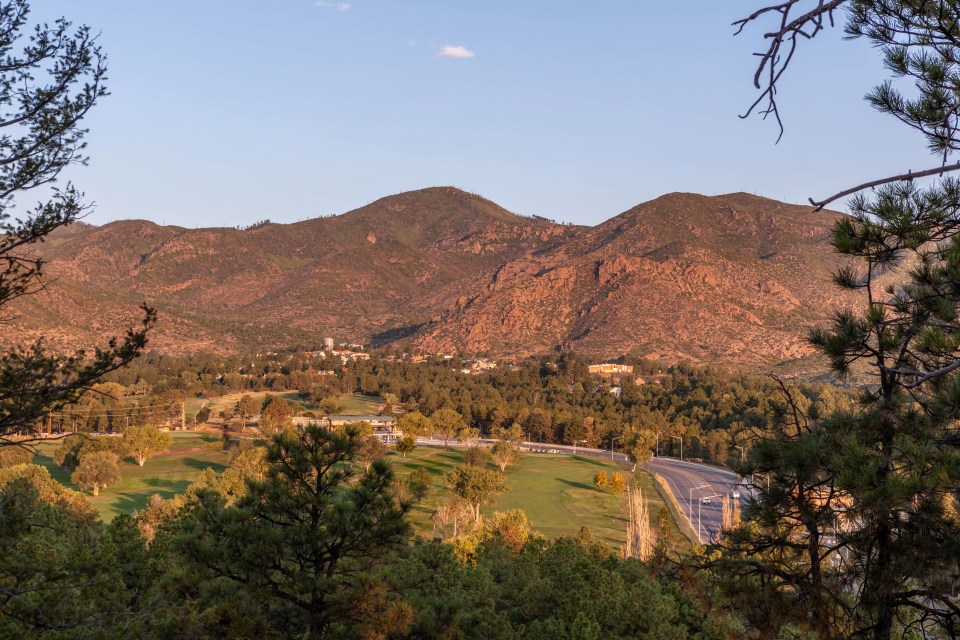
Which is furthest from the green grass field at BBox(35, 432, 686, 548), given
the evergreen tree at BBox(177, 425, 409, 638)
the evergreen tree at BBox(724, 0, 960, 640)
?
the evergreen tree at BBox(724, 0, 960, 640)

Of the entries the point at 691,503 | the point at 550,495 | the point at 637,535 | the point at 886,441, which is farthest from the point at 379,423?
the point at 886,441

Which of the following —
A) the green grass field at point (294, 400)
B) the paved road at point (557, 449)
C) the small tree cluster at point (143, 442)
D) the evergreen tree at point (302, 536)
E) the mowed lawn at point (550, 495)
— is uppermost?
the evergreen tree at point (302, 536)

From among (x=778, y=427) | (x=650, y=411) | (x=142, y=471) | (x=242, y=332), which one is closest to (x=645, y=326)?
(x=650, y=411)

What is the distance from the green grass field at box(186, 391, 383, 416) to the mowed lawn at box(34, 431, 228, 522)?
17.8m

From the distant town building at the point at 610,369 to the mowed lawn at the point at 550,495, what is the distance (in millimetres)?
41147

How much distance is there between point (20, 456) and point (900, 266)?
7312 cm

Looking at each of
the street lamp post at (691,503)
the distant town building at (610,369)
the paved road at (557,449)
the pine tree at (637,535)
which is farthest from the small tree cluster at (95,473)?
the distant town building at (610,369)

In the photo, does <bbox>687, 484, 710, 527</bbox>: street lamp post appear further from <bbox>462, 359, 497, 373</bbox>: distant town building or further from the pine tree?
<bbox>462, 359, 497, 373</bbox>: distant town building

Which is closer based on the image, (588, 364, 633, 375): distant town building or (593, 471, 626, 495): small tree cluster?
(593, 471, 626, 495): small tree cluster

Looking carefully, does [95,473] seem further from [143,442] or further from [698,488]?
[698,488]

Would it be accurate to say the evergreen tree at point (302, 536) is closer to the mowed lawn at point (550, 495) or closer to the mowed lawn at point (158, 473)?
the mowed lawn at point (550, 495)

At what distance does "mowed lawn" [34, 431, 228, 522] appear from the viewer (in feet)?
188

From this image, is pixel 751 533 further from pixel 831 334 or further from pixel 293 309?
pixel 293 309

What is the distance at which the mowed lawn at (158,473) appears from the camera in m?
57.3
